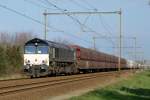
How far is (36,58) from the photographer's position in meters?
42.9

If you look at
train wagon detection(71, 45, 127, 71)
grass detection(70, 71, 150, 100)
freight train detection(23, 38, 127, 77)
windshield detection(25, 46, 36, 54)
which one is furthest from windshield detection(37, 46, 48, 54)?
train wagon detection(71, 45, 127, 71)

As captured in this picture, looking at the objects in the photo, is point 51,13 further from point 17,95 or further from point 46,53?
point 17,95

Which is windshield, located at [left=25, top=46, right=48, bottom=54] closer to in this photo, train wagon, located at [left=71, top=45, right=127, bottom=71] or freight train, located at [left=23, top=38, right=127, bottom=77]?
freight train, located at [left=23, top=38, right=127, bottom=77]

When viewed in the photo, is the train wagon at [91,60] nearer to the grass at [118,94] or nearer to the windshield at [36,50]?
the windshield at [36,50]

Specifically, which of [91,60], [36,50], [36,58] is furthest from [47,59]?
[91,60]

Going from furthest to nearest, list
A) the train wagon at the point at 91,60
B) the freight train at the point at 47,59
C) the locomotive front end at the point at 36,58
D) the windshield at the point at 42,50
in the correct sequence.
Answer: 1. the train wagon at the point at 91,60
2. the windshield at the point at 42,50
3. the freight train at the point at 47,59
4. the locomotive front end at the point at 36,58

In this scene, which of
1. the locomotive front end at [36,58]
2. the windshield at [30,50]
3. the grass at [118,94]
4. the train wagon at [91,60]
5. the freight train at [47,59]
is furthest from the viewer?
the train wagon at [91,60]

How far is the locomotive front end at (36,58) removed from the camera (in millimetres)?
41875

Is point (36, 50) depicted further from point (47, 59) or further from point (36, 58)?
point (47, 59)

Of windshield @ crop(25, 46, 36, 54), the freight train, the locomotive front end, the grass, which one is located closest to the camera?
the grass

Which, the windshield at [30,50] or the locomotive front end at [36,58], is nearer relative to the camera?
the locomotive front end at [36,58]

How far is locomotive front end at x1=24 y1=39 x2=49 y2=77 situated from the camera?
4188cm

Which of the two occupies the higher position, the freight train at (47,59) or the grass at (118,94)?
the freight train at (47,59)

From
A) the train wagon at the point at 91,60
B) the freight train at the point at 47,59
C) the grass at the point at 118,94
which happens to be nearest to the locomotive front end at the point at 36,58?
the freight train at the point at 47,59
